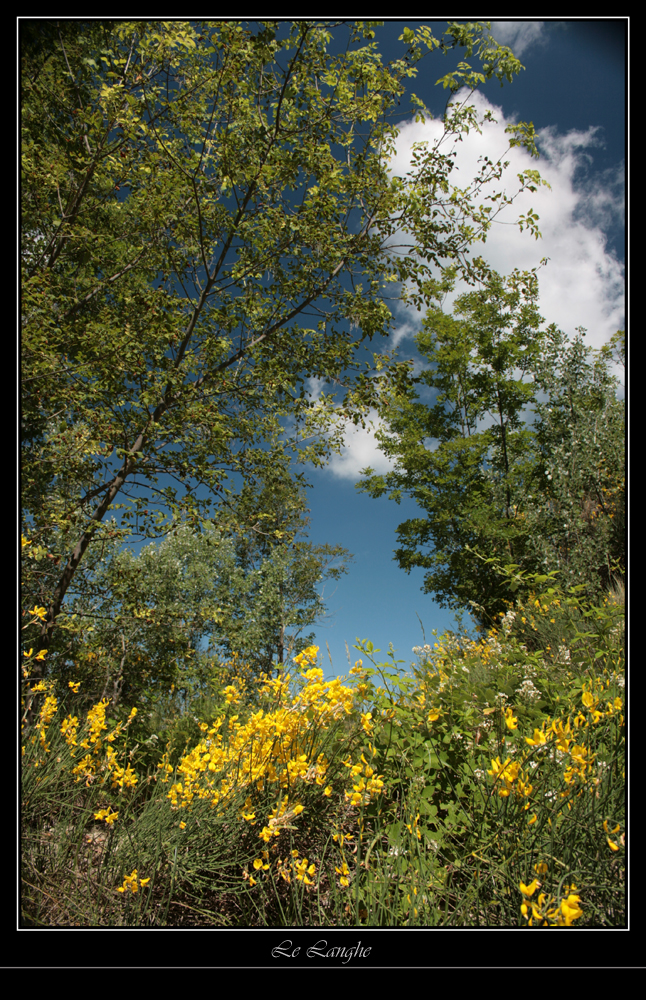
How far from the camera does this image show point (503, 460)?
1212cm

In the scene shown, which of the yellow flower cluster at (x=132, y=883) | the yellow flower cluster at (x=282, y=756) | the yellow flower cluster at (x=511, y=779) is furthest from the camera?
the yellow flower cluster at (x=282, y=756)

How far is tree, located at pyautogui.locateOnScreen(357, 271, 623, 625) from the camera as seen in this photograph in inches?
340

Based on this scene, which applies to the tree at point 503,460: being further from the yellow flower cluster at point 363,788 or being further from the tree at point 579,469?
the yellow flower cluster at point 363,788

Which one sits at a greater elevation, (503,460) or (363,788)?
(503,460)

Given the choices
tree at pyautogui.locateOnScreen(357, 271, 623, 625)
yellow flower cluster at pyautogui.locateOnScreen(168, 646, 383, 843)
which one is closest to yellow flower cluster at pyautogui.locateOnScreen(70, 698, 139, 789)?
yellow flower cluster at pyautogui.locateOnScreen(168, 646, 383, 843)

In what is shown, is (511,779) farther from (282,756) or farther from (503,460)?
(503,460)

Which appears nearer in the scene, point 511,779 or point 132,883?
point 511,779

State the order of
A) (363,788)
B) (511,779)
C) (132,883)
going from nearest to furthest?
1. (511,779)
2. (132,883)
3. (363,788)

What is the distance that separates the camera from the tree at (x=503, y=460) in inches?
340

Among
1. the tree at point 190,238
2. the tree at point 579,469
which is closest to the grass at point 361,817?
the tree at point 190,238

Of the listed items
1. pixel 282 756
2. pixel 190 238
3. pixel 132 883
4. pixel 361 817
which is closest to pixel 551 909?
pixel 361 817

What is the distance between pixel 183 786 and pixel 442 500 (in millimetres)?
10444
